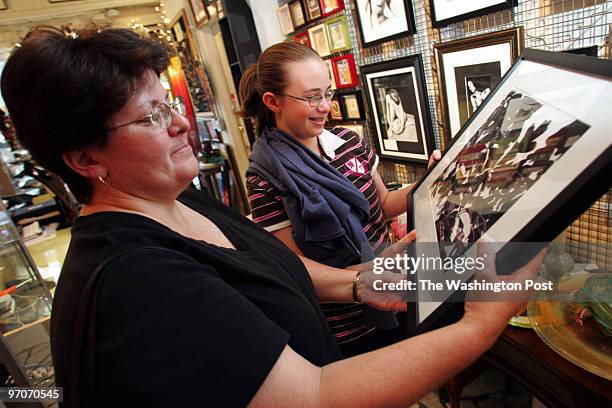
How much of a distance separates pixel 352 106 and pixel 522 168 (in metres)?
1.48

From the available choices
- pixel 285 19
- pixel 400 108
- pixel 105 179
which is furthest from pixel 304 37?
pixel 105 179

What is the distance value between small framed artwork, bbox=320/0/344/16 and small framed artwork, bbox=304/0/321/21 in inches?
1.9

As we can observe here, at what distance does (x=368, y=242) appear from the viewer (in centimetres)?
119

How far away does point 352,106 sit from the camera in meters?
1.96

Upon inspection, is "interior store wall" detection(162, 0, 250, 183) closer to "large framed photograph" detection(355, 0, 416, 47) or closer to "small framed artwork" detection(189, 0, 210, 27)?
"small framed artwork" detection(189, 0, 210, 27)

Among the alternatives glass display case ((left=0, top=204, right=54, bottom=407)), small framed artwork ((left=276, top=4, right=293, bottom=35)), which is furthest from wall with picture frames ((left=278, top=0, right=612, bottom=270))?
glass display case ((left=0, top=204, right=54, bottom=407))

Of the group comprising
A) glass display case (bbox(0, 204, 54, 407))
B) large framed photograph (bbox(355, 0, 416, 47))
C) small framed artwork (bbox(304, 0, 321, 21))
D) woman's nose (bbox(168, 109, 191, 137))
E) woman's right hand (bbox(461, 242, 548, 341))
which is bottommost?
glass display case (bbox(0, 204, 54, 407))

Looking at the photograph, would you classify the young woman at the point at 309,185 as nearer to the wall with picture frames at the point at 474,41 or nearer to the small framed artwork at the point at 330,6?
the wall with picture frames at the point at 474,41

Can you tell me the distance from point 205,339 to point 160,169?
33cm

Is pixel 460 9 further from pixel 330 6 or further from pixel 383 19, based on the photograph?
pixel 330 6

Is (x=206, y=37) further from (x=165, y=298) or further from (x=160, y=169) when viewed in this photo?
(x=165, y=298)

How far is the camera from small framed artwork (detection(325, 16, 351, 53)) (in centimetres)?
178

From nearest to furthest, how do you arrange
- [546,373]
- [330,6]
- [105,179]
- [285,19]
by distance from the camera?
[105,179], [546,373], [330,6], [285,19]

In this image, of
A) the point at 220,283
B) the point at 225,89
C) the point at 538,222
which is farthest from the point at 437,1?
the point at 225,89
